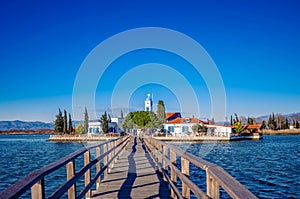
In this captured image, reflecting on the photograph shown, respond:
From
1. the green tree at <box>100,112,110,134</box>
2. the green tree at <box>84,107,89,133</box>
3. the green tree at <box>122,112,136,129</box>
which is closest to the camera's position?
the green tree at <box>100,112,110,134</box>

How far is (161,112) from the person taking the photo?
77.0m

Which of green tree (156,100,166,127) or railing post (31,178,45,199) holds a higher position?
green tree (156,100,166,127)

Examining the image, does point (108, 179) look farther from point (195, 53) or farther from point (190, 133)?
point (190, 133)

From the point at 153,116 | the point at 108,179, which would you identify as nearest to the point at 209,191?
the point at 108,179

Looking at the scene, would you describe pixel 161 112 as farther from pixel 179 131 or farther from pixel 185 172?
pixel 185 172

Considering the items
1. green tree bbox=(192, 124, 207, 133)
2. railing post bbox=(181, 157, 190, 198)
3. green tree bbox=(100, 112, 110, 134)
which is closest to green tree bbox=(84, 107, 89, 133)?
green tree bbox=(100, 112, 110, 134)

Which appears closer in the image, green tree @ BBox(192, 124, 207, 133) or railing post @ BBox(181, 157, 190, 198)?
railing post @ BBox(181, 157, 190, 198)

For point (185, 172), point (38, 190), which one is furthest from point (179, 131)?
point (38, 190)

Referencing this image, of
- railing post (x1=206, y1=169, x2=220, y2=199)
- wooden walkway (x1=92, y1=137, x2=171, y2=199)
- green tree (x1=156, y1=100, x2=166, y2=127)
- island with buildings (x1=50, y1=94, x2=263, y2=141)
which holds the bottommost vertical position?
island with buildings (x1=50, y1=94, x2=263, y2=141)

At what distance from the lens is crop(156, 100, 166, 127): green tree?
74.9 m

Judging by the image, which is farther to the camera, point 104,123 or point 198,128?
point 104,123

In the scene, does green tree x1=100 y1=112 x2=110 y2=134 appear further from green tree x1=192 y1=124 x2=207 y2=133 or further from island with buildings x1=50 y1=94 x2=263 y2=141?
green tree x1=192 y1=124 x2=207 y2=133

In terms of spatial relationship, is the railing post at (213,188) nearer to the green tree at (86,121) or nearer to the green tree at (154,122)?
the green tree at (154,122)

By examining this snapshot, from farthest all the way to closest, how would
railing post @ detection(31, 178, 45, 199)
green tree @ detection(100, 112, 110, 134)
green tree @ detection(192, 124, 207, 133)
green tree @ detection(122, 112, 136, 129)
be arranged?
green tree @ detection(122, 112, 136, 129), green tree @ detection(100, 112, 110, 134), green tree @ detection(192, 124, 207, 133), railing post @ detection(31, 178, 45, 199)
